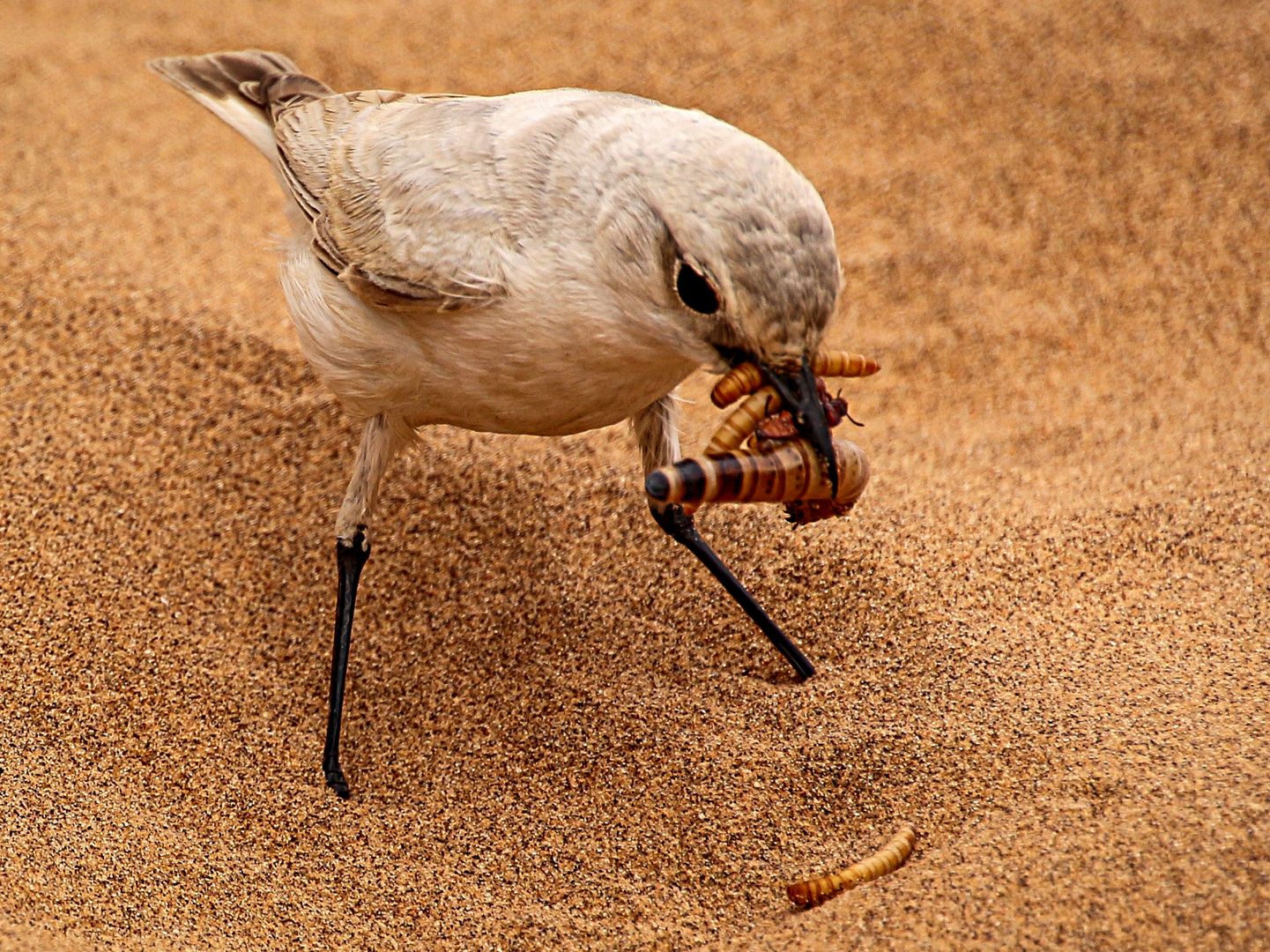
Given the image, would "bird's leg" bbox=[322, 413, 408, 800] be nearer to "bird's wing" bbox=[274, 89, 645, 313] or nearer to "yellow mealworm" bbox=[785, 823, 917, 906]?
"bird's wing" bbox=[274, 89, 645, 313]

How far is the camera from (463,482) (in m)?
4.28

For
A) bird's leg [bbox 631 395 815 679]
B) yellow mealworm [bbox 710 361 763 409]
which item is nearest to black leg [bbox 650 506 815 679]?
bird's leg [bbox 631 395 815 679]

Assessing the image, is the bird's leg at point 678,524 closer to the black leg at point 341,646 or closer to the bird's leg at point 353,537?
the bird's leg at point 353,537

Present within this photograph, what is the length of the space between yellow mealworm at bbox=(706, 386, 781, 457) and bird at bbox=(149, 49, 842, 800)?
5 centimetres

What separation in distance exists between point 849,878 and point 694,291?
1.32 meters

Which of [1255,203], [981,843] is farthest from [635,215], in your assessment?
[1255,203]

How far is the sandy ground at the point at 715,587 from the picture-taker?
2676 millimetres

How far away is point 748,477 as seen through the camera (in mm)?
2482

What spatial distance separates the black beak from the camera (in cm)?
249

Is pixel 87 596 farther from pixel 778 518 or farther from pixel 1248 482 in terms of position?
pixel 1248 482

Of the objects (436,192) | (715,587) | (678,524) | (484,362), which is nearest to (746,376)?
(484,362)

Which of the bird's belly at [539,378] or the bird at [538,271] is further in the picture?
the bird's belly at [539,378]

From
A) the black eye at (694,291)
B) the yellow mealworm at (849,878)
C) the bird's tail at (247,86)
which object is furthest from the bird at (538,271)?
the yellow mealworm at (849,878)

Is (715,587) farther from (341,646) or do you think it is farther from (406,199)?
(406,199)
